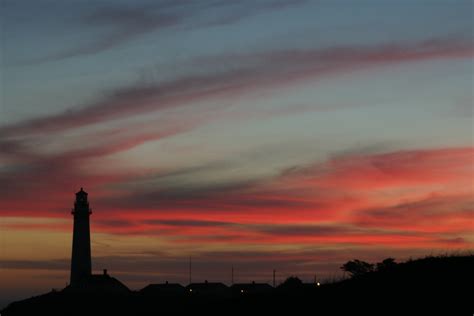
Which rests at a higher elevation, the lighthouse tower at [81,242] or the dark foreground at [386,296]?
the lighthouse tower at [81,242]

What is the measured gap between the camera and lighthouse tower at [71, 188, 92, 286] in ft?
374

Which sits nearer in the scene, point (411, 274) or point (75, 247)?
point (411, 274)

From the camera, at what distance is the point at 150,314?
6109 centimetres

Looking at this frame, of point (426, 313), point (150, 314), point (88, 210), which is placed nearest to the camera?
point (426, 313)

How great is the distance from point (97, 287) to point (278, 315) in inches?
2831

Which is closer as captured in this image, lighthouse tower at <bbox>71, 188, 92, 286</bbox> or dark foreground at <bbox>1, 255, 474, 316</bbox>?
dark foreground at <bbox>1, 255, 474, 316</bbox>

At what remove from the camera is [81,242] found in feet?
374

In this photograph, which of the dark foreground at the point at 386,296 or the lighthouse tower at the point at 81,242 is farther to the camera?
the lighthouse tower at the point at 81,242

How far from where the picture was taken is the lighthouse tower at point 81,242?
114 m

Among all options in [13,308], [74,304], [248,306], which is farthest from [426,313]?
[13,308]

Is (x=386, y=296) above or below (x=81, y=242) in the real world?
below

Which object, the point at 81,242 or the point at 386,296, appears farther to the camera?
the point at 81,242

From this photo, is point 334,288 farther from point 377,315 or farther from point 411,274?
point 377,315

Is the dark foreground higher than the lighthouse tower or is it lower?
lower
